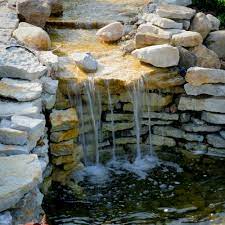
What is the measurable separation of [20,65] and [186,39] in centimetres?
233

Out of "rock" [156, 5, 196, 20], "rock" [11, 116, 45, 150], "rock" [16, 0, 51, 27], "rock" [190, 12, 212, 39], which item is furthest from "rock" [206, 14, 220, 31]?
"rock" [11, 116, 45, 150]

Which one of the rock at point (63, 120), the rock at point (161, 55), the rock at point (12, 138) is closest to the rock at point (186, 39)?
the rock at point (161, 55)

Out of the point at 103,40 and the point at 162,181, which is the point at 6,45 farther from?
the point at 162,181

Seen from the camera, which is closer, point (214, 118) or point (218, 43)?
point (214, 118)

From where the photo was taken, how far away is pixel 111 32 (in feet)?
25.5

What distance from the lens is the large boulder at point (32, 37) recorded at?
7.07 metres

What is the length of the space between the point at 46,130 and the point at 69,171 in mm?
664

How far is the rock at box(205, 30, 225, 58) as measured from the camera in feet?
25.3

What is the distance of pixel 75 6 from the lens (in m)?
9.30

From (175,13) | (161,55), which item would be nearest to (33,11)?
(175,13)

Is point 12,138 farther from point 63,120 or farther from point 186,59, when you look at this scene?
point 186,59

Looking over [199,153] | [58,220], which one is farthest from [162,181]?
[58,220]

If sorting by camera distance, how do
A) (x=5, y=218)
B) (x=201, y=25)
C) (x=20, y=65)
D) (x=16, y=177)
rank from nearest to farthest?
(x=5, y=218), (x=16, y=177), (x=20, y=65), (x=201, y=25)

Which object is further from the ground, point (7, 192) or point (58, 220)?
point (7, 192)
